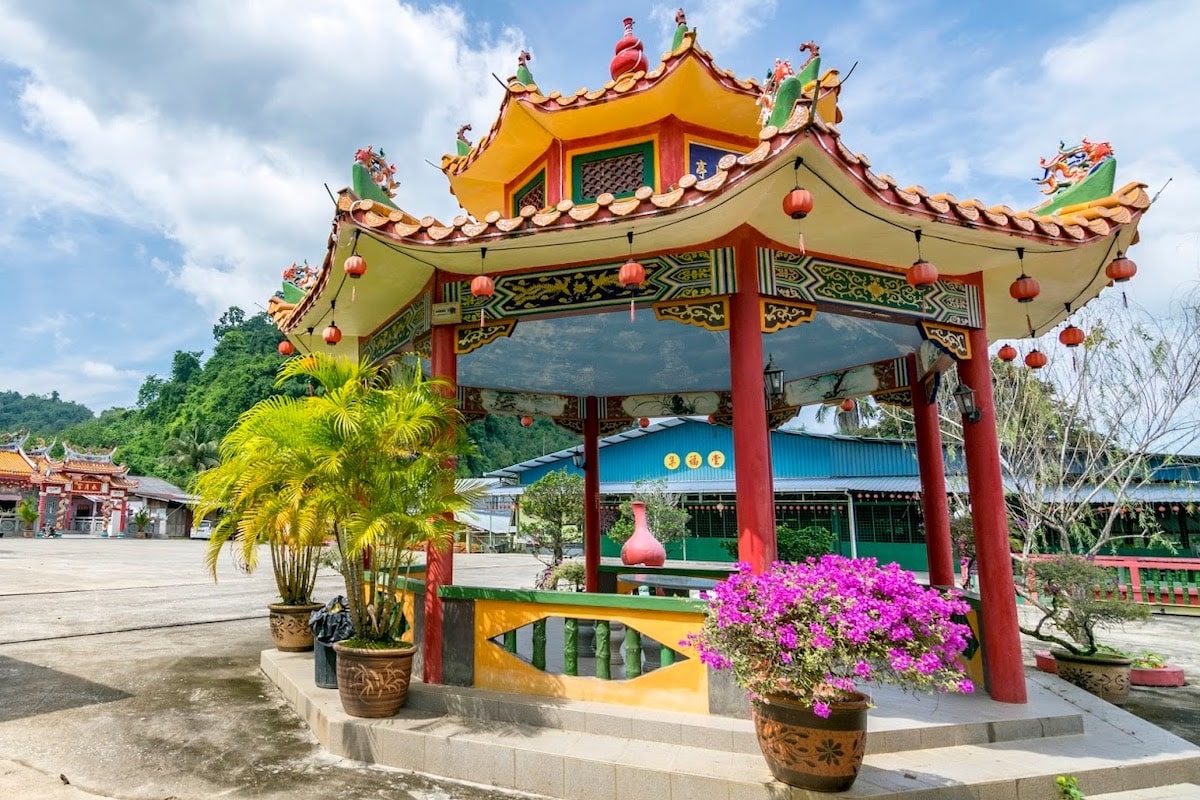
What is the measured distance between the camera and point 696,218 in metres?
4.61

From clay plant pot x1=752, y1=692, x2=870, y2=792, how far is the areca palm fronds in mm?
2471

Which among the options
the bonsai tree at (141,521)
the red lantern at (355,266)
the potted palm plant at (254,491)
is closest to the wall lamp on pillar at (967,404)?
the red lantern at (355,266)

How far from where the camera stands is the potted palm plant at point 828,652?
329cm

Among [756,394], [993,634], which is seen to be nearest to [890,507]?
[993,634]

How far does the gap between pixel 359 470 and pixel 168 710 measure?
2803mm

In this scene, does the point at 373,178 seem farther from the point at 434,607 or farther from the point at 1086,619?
the point at 1086,619

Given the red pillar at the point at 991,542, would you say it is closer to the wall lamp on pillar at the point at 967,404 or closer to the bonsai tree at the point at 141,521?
the wall lamp on pillar at the point at 967,404

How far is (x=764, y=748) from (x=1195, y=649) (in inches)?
347

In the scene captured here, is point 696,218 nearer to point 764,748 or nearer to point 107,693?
point 764,748

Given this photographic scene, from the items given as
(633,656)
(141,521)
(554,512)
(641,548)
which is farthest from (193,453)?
(633,656)

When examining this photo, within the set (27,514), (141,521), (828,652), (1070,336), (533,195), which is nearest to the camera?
(828,652)

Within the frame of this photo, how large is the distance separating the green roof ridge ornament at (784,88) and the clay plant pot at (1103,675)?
5.71 m

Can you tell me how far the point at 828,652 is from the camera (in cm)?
327

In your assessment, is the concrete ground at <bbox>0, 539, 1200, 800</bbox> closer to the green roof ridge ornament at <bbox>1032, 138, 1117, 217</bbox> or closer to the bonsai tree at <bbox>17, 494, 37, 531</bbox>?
the green roof ridge ornament at <bbox>1032, 138, 1117, 217</bbox>
